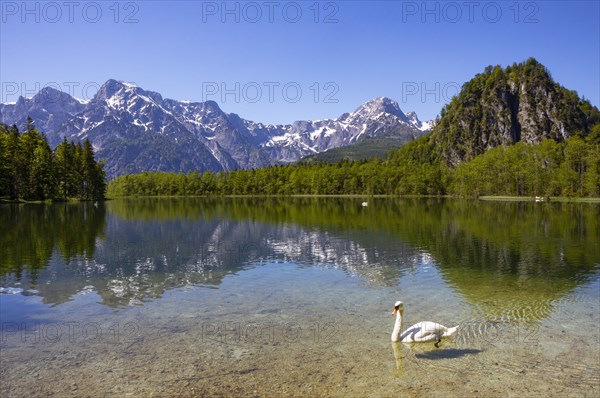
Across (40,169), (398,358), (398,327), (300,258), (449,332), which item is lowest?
(300,258)

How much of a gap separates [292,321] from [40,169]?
128 m

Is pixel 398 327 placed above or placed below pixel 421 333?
above

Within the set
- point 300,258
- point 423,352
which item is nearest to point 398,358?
point 423,352

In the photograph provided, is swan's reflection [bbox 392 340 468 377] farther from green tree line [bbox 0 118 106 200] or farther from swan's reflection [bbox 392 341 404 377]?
green tree line [bbox 0 118 106 200]

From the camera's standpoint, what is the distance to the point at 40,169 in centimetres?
11906

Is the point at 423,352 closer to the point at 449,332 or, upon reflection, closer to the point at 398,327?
the point at 398,327

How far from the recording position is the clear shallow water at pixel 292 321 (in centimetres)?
1196

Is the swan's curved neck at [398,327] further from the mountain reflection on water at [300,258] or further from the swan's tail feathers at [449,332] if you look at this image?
the mountain reflection on water at [300,258]

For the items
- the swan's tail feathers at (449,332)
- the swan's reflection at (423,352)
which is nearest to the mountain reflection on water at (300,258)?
the swan's tail feathers at (449,332)

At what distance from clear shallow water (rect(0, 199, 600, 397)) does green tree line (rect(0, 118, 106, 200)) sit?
92.6m

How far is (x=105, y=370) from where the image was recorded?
12641 millimetres

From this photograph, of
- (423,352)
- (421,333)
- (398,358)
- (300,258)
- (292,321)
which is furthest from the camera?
(300,258)

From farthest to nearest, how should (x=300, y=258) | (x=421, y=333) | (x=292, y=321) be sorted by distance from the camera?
(x=300, y=258)
(x=292, y=321)
(x=421, y=333)

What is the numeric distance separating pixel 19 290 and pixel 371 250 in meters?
27.4
